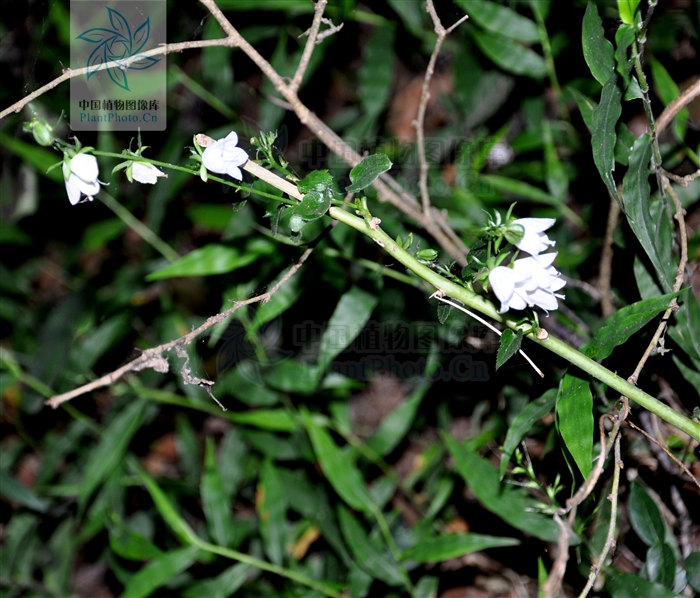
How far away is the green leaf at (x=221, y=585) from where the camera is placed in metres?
1.21

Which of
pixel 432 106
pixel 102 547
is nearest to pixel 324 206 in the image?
pixel 432 106

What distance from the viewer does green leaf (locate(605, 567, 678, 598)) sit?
84cm

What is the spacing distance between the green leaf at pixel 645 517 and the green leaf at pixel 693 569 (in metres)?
0.04

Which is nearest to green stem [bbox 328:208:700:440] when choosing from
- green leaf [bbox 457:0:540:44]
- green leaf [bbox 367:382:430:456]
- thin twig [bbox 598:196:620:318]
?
thin twig [bbox 598:196:620:318]

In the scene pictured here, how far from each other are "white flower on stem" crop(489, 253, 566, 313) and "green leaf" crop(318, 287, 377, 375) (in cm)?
40

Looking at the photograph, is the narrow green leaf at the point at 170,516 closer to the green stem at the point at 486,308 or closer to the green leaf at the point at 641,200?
the green stem at the point at 486,308

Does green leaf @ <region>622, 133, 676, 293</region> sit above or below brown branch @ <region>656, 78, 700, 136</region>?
below

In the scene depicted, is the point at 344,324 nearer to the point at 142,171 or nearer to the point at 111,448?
the point at 142,171

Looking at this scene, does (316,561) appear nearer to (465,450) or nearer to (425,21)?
(465,450)

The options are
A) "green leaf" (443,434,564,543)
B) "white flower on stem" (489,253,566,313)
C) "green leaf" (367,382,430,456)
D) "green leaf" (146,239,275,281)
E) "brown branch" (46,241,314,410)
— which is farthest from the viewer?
"green leaf" (367,382,430,456)

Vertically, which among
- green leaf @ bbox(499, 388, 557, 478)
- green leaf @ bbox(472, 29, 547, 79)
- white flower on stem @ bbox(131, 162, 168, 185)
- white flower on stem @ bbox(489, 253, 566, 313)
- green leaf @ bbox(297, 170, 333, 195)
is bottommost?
green leaf @ bbox(499, 388, 557, 478)

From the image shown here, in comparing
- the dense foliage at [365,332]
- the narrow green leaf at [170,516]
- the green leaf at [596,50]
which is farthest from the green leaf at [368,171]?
the narrow green leaf at [170,516]

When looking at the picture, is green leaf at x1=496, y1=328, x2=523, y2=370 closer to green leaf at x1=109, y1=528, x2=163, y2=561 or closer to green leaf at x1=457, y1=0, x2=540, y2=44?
green leaf at x1=457, y1=0, x2=540, y2=44

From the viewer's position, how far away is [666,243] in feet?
2.88
